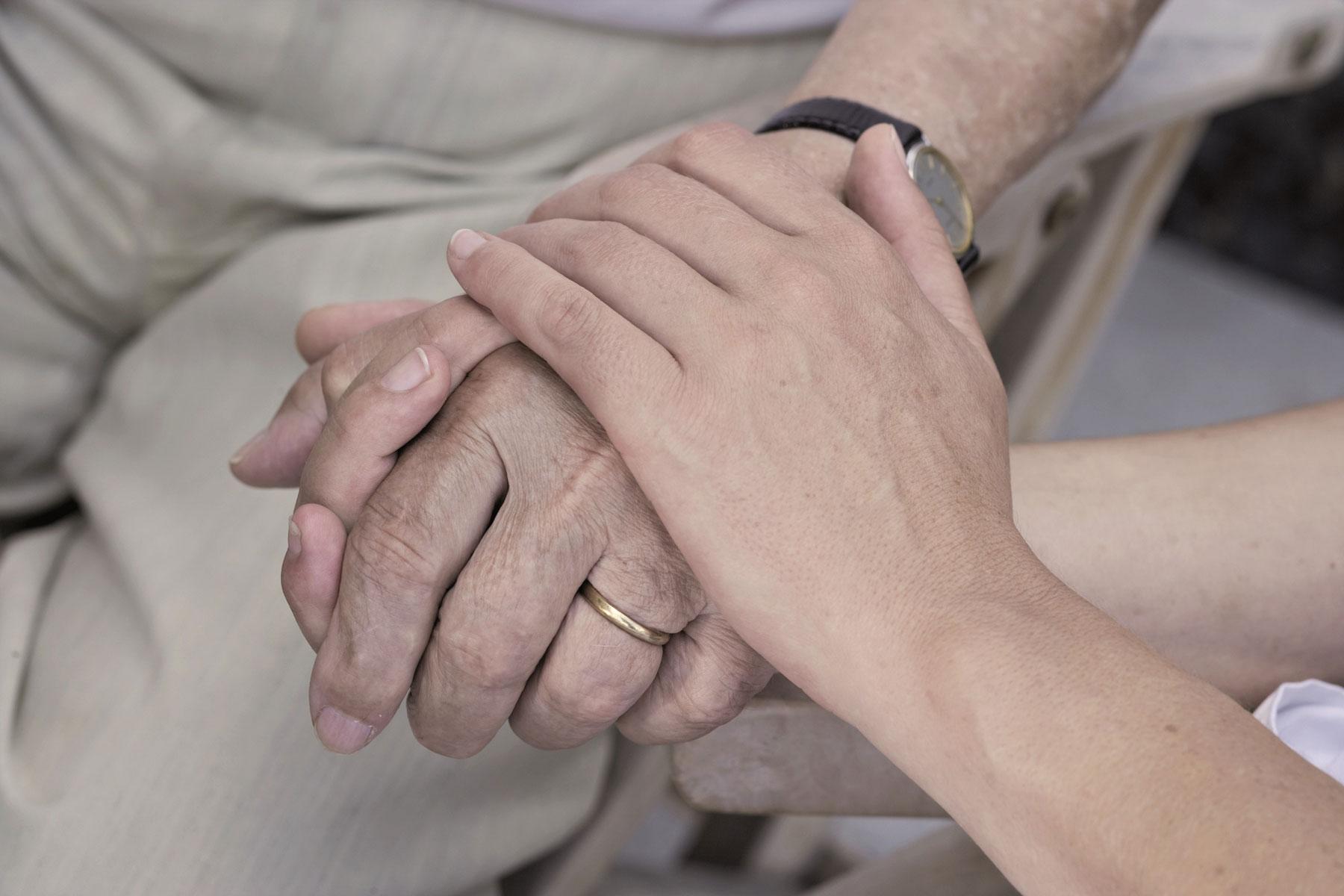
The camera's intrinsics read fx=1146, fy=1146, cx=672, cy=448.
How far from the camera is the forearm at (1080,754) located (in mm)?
403

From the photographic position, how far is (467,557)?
1.82ft

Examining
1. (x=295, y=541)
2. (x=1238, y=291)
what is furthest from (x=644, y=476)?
(x=1238, y=291)

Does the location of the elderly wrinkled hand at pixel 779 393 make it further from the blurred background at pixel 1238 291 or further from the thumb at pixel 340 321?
the blurred background at pixel 1238 291

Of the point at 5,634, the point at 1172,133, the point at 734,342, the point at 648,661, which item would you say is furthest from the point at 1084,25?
the point at 5,634

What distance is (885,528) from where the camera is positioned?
19.8 inches

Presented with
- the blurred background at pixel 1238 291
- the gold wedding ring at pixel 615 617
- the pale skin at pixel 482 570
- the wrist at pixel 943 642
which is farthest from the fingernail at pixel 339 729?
the blurred background at pixel 1238 291

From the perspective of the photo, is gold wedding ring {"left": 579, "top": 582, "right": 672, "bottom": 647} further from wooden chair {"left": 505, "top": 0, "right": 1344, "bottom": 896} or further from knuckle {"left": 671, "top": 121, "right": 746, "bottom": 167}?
knuckle {"left": 671, "top": 121, "right": 746, "bottom": 167}

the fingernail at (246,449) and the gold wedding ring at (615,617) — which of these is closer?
the gold wedding ring at (615,617)

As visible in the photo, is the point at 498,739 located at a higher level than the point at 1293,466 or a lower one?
lower

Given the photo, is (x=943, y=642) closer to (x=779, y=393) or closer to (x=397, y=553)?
(x=779, y=393)

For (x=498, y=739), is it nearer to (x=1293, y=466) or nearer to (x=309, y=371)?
(x=309, y=371)

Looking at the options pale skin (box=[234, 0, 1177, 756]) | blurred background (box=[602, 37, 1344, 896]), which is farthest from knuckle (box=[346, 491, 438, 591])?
blurred background (box=[602, 37, 1344, 896])

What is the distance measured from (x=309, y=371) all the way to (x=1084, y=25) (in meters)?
0.59

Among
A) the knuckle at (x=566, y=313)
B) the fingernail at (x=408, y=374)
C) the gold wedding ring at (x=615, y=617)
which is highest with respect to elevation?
the knuckle at (x=566, y=313)
